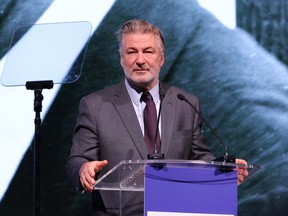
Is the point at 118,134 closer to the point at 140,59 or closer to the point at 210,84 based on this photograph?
the point at 140,59

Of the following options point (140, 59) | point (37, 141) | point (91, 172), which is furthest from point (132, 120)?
point (91, 172)

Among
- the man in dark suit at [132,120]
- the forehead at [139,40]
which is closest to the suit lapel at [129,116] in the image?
the man in dark suit at [132,120]

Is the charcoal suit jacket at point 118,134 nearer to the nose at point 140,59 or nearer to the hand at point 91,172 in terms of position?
the nose at point 140,59

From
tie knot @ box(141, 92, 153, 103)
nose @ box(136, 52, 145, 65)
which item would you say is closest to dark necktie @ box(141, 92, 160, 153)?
tie knot @ box(141, 92, 153, 103)

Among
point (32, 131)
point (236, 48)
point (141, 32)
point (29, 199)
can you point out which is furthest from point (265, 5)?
point (29, 199)

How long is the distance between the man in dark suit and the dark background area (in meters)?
0.60

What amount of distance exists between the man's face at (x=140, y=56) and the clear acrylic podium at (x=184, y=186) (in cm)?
87

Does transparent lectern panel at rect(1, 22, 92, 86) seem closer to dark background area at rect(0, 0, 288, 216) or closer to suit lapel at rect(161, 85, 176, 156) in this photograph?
dark background area at rect(0, 0, 288, 216)

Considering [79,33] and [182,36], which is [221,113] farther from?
[79,33]

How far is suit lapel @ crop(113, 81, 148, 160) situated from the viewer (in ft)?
8.98

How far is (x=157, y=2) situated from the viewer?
3.66 metres

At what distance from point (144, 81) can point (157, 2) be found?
92 centimetres

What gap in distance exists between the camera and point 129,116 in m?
2.82

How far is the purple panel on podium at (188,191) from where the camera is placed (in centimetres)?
203
